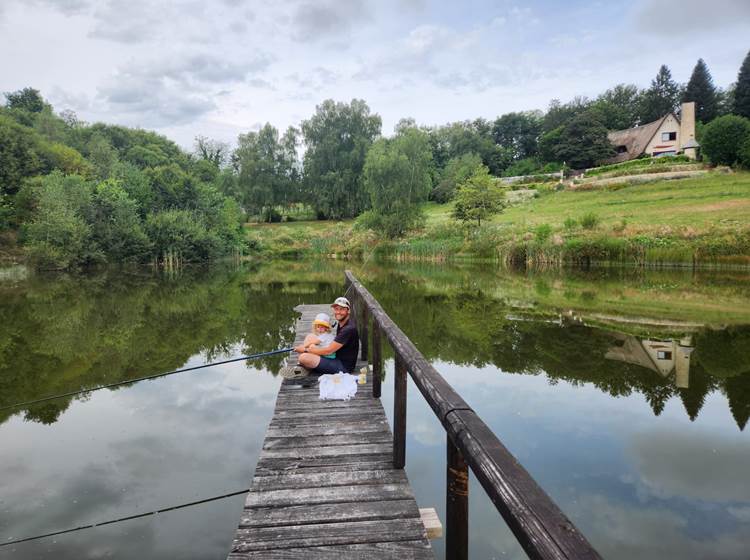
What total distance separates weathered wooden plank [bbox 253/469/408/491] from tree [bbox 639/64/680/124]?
81322mm

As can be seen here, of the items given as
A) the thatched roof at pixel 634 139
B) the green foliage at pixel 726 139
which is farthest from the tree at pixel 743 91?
the green foliage at pixel 726 139

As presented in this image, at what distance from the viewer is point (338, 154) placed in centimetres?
5472

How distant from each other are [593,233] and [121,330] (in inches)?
992

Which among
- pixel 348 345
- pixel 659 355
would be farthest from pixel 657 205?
pixel 348 345

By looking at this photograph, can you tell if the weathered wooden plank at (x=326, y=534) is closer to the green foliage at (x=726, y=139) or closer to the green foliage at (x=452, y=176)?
the green foliage at (x=726, y=139)

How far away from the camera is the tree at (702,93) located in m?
63.6

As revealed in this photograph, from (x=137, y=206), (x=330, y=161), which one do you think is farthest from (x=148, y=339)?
(x=330, y=161)

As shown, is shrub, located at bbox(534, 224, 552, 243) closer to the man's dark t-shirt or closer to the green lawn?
the green lawn

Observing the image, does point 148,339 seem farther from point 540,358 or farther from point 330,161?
point 330,161

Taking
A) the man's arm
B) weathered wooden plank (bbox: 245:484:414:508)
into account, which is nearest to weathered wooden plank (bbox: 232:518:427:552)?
weathered wooden plank (bbox: 245:484:414:508)

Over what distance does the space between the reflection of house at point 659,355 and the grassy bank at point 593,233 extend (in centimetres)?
1695

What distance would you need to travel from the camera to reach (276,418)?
501 centimetres

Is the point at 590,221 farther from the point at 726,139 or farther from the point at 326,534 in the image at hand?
the point at 326,534

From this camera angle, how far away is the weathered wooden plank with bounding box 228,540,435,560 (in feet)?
8.68
